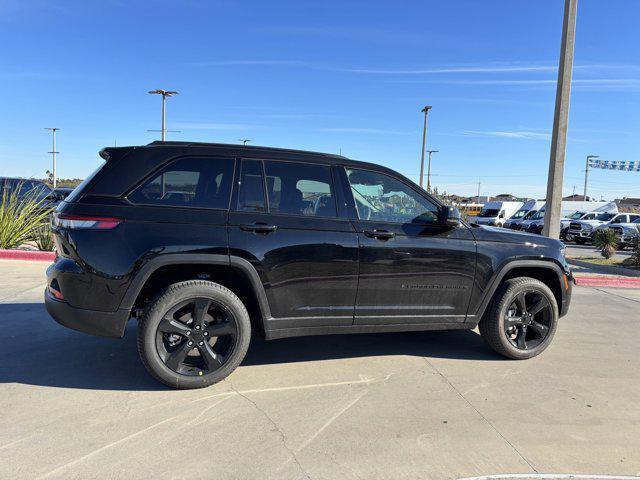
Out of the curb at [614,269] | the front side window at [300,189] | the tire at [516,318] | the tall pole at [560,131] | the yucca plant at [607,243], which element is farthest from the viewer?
the yucca plant at [607,243]

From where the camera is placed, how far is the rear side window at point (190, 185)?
12.3 feet

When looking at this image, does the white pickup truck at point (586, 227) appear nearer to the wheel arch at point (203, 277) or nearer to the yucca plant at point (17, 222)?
the yucca plant at point (17, 222)

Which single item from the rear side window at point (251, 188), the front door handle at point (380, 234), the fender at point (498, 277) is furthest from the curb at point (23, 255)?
the fender at point (498, 277)

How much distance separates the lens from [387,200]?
4.35 m

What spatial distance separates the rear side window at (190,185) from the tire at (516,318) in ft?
9.12

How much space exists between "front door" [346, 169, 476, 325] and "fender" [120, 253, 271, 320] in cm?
88

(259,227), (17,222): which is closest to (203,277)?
(259,227)

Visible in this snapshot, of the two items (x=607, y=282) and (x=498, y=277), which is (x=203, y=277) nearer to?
(x=498, y=277)

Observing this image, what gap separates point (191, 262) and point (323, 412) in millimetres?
1509

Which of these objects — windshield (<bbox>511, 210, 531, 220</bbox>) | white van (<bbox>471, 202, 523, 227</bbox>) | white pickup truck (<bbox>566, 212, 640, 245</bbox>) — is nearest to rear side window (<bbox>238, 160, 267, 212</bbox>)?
white pickup truck (<bbox>566, 212, 640, 245</bbox>)

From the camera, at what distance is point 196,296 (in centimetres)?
374

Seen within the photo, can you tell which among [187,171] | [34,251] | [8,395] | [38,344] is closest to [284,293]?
[187,171]

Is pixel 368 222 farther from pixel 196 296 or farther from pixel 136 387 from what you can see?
pixel 136 387

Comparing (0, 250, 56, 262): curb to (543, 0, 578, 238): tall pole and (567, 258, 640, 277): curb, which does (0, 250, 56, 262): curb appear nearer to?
(543, 0, 578, 238): tall pole
